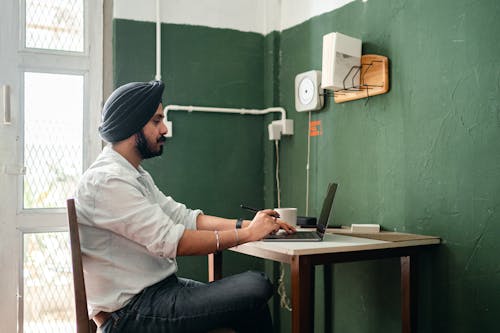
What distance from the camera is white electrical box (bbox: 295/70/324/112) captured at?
2.87 metres

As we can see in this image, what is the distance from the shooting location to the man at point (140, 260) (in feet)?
5.62

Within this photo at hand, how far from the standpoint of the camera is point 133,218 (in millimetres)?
1717

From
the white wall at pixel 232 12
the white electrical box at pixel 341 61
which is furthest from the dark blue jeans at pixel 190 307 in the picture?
the white wall at pixel 232 12

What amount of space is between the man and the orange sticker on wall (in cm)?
114

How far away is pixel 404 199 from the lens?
241 centimetres

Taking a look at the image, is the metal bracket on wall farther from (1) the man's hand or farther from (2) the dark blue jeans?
(2) the dark blue jeans

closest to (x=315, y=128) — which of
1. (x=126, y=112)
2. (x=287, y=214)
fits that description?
(x=287, y=214)

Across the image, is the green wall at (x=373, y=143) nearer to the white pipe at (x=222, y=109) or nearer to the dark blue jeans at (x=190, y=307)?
the white pipe at (x=222, y=109)

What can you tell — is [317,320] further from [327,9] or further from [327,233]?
[327,9]

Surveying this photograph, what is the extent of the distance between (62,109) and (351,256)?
5.95 feet

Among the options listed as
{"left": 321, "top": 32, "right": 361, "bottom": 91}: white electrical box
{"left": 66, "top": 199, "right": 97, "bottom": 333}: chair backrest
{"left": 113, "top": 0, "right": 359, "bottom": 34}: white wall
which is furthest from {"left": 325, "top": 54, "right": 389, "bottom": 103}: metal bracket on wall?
{"left": 66, "top": 199, "right": 97, "bottom": 333}: chair backrest

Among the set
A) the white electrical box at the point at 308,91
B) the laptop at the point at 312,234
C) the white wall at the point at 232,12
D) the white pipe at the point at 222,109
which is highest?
the white wall at the point at 232,12

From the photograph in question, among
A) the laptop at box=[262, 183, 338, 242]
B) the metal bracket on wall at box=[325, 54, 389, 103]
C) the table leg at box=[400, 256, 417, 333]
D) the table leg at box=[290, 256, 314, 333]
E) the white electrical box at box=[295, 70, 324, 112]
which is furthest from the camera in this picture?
the white electrical box at box=[295, 70, 324, 112]

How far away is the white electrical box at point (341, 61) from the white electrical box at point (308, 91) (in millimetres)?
292
